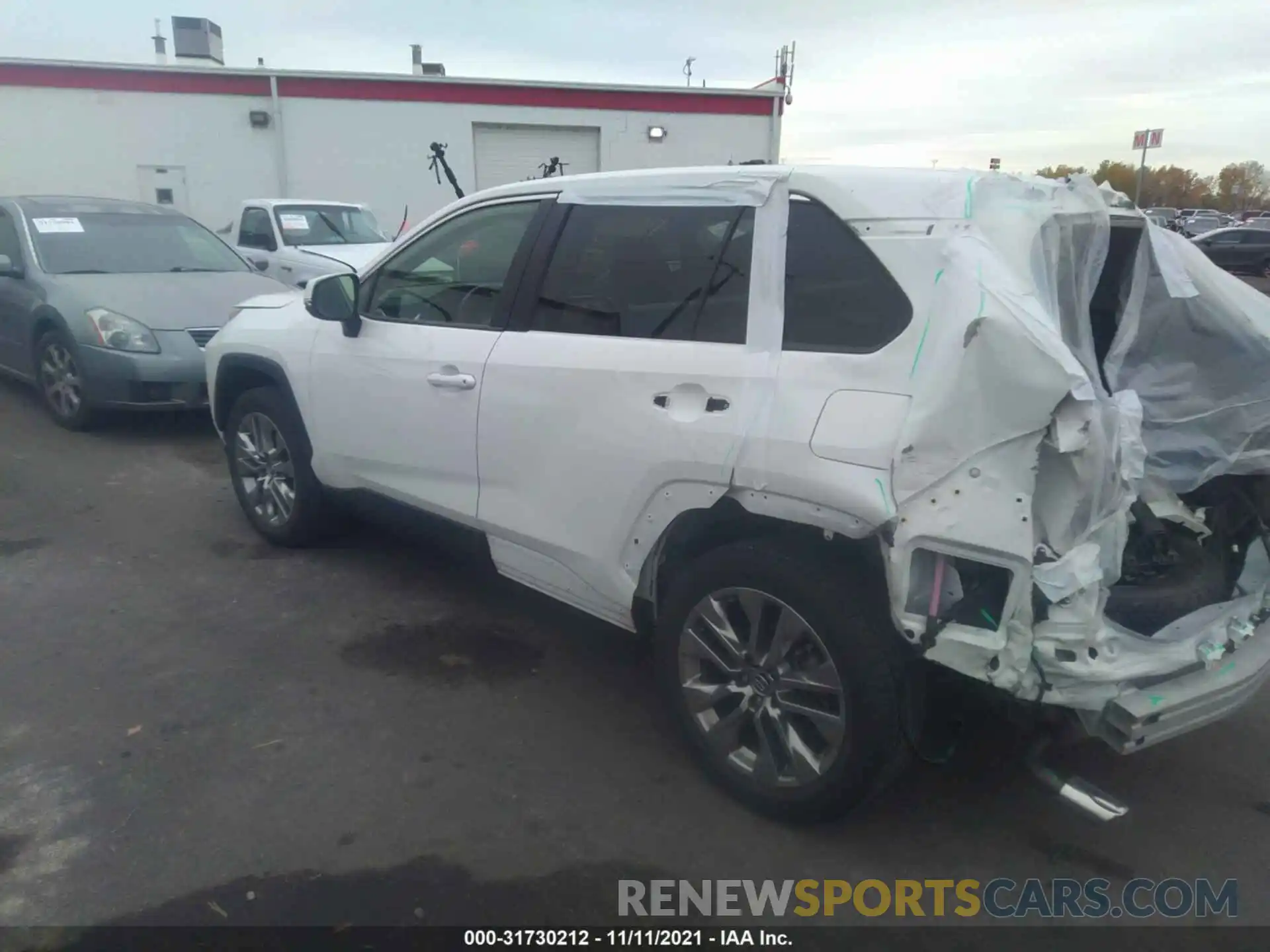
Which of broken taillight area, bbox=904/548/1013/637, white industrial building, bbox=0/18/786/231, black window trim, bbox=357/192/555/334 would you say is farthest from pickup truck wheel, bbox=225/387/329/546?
white industrial building, bbox=0/18/786/231

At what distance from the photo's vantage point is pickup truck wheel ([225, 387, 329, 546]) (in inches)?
186

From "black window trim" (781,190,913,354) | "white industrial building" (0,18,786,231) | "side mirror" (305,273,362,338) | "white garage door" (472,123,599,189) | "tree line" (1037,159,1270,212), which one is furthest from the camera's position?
"tree line" (1037,159,1270,212)

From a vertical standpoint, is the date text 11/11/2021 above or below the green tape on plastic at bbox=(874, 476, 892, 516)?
below

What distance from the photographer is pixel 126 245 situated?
7.82 m

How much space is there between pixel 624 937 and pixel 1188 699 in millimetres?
1610

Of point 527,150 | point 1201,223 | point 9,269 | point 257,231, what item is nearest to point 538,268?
point 9,269

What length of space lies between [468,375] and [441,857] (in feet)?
5.64

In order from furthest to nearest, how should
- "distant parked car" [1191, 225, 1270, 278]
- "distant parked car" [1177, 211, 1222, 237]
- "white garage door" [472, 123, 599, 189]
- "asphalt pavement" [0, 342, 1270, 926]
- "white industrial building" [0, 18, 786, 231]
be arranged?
"distant parked car" [1177, 211, 1222, 237], "distant parked car" [1191, 225, 1270, 278], "white garage door" [472, 123, 599, 189], "white industrial building" [0, 18, 786, 231], "asphalt pavement" [0, 342, 1270, 926]

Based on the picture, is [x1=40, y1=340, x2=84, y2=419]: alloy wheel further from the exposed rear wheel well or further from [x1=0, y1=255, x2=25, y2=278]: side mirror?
the exposed rear wheel well

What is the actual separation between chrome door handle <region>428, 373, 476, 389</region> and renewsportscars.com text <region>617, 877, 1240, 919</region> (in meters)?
1.85

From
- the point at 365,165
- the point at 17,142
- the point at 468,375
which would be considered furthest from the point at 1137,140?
the point at 468,375

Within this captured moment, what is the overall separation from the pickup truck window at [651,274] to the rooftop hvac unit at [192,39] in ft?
67.8

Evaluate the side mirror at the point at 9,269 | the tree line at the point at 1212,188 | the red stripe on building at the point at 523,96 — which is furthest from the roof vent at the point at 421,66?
the tree line at the point at 1212,188

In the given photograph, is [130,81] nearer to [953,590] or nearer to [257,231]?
[257,231]
